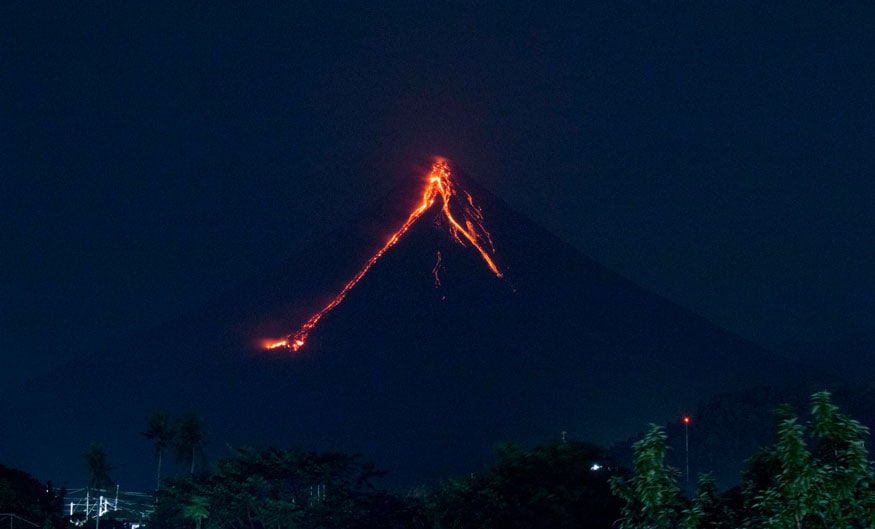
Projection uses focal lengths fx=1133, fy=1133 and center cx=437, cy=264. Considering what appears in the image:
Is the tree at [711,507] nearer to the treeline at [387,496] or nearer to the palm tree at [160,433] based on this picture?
the treeline at [387,496]

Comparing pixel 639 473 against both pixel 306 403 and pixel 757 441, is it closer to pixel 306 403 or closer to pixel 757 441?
pixel 757 441

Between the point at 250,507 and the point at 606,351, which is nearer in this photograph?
the point at 250,507

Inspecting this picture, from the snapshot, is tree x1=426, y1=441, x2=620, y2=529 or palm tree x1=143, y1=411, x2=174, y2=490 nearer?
tree x1=426, y1=441, x2=620, y2=529

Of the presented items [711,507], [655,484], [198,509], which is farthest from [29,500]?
[655,484]

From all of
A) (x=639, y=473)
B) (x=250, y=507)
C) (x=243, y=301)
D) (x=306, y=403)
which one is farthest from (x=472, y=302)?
(x=639, y=473)

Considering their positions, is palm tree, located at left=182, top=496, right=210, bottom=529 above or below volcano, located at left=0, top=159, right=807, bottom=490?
below

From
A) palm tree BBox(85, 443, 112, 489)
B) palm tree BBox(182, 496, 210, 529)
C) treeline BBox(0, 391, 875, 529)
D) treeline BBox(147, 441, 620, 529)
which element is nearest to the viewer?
treeline BBox(0, 391, 875, 529)

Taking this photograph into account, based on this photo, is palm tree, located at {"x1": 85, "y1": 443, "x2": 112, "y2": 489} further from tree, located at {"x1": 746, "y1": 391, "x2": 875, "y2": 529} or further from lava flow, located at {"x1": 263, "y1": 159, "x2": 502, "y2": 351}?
lava flow, located at {"x1": 263, "y1": 159, "x2": 502, "y2": 351}

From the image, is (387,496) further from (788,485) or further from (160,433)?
(788,485)

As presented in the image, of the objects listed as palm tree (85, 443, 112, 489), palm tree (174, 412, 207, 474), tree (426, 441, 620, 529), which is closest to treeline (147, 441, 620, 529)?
tree (426, 441, 620, 529)
